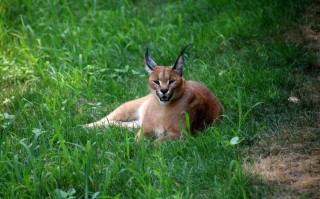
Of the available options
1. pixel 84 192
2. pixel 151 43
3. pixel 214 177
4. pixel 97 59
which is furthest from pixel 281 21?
pixel 84 192

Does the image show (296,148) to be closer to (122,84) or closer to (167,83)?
(167,83)

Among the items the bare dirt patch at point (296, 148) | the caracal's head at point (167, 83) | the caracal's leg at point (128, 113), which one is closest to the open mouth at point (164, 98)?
the caracal's head at point (167, 83)

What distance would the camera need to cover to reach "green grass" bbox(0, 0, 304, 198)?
5633mm

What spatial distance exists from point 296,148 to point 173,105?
4.94ft

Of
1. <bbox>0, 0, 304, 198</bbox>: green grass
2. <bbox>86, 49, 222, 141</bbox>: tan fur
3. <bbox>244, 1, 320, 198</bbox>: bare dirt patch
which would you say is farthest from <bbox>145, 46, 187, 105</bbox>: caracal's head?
<bbox>244, 1, 320, 198</bbox>: bare dirt patch

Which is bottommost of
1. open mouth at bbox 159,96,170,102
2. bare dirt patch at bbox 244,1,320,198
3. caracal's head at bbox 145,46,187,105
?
bare dirt patch at bbox 244,1,320,198

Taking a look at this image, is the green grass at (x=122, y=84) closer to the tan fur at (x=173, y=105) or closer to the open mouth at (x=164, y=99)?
the tan fur at (x=173, y=105)

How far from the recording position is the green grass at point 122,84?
563cm

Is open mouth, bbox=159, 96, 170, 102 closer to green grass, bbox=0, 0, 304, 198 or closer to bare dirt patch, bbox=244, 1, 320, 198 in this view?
green grass, bbox=0, 0, 304, 198

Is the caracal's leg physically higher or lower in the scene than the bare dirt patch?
lower

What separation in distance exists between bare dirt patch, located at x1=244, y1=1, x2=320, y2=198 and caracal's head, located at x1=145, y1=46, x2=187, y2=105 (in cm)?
110

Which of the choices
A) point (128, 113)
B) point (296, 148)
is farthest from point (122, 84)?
point (296, 148)

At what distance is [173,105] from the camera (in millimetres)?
6969

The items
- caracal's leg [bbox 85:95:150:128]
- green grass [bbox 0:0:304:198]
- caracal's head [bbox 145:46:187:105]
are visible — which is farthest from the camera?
caracal's leg [bbox 85:95:150:128]
